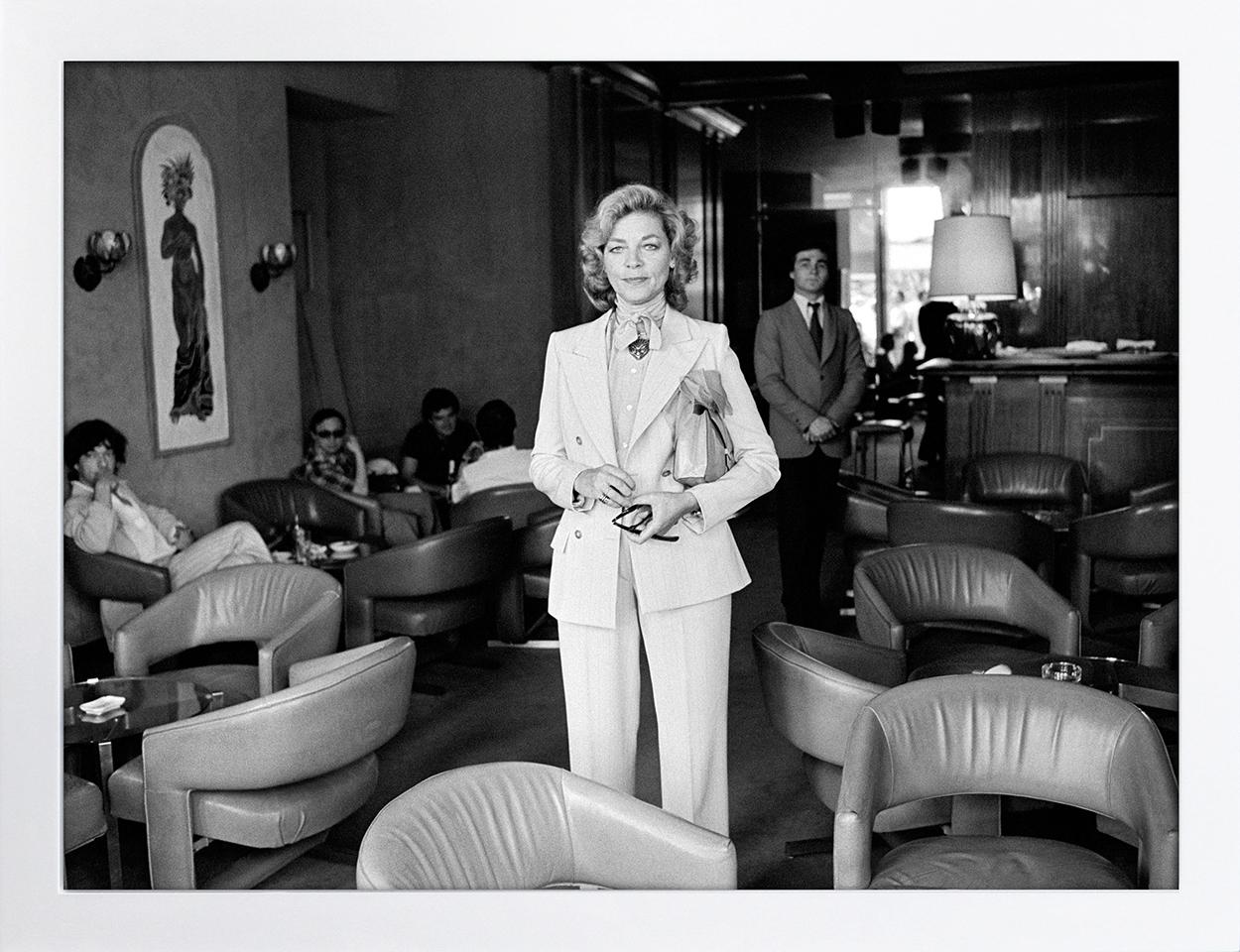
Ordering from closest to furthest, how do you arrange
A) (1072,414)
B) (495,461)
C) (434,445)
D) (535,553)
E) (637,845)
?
(637,845) → (535,553) → (495,461) → (1072,414) → (434,445)

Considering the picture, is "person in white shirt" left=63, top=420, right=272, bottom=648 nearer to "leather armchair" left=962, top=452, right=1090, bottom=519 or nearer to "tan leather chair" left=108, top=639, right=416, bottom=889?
"tan leather chair" left=108, top=639, right=416, bottom=889

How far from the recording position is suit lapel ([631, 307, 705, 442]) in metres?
3.54

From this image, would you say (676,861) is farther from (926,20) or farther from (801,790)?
(926,20)

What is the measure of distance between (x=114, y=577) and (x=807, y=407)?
301cm

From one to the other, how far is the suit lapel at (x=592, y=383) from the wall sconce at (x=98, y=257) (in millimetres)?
3159

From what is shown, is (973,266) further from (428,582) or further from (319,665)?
(319,665)

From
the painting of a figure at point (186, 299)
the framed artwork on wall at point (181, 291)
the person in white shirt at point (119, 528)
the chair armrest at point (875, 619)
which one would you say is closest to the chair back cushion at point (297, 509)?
the framed artwork on wall at point (181, 291)

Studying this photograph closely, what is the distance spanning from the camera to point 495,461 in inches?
266

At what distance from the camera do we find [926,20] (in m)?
3.53

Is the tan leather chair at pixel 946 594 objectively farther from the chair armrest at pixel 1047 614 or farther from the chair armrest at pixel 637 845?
the chair armrest at pixel 637 845

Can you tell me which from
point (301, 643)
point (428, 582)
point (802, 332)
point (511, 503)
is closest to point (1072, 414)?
point (802, 332)
